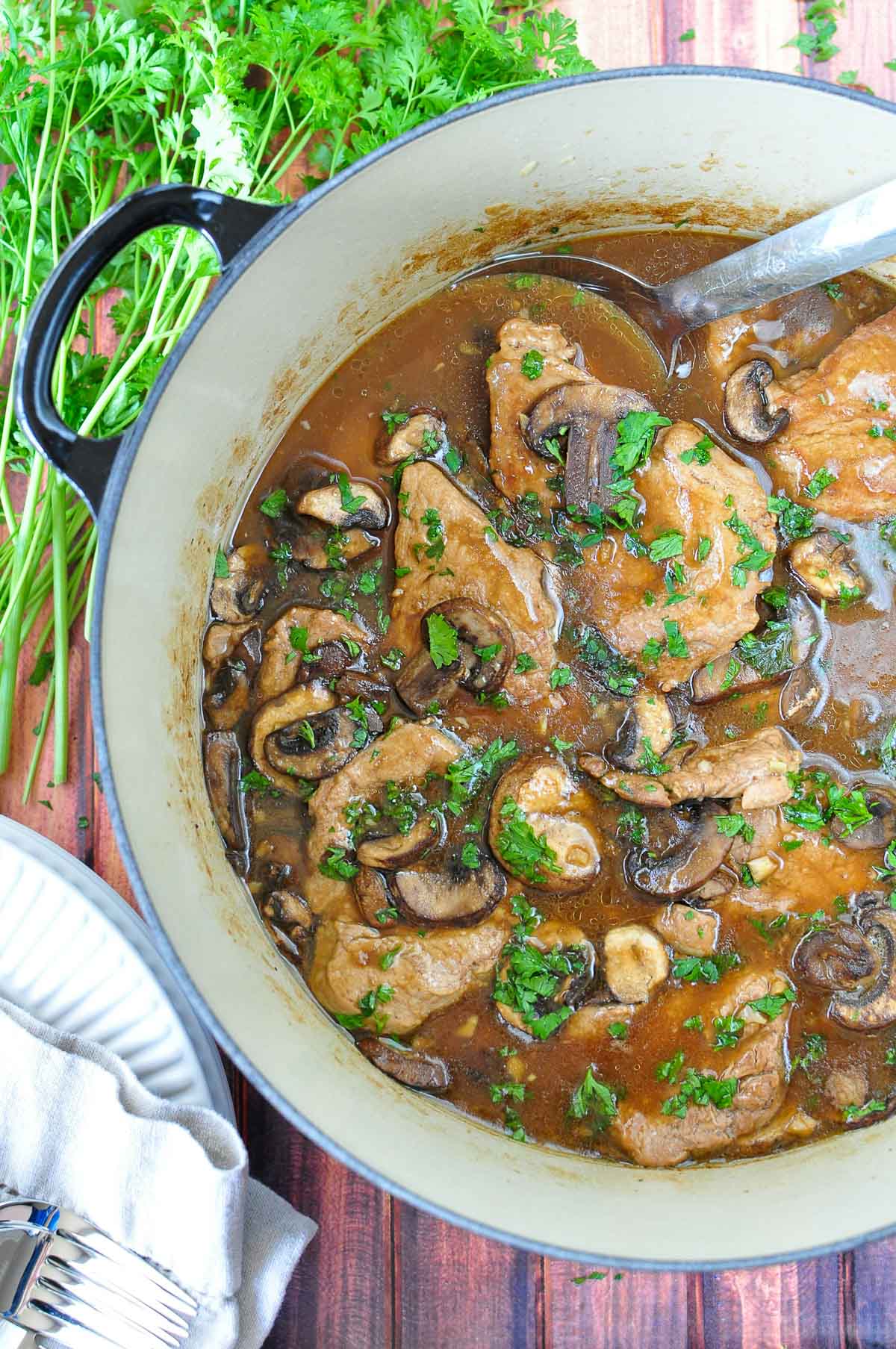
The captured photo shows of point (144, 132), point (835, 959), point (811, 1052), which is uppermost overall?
point (144, 132)

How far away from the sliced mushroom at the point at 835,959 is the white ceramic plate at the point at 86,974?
157 centimetres

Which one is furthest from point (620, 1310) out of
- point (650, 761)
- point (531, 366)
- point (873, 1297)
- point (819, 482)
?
point (531, 366)

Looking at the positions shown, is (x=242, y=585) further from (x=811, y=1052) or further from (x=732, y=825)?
(x=811, y=1052)

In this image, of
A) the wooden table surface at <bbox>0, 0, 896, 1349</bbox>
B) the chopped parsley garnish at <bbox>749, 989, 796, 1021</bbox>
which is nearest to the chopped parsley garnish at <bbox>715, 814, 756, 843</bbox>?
the chopped parsley garnish at <bbox>749, 989, 796, 1021</bbox>

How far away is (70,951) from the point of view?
8.87 ft

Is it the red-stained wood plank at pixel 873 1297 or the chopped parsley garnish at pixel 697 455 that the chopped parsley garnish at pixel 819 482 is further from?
the red-stained wood plank at pixel 873 1297

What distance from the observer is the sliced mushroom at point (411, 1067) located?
2525mm

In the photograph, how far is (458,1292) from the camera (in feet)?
9.25

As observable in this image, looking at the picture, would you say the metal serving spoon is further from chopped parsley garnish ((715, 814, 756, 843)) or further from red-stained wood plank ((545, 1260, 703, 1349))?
red-stained wood plank ((545, 1260, 703, 1349))

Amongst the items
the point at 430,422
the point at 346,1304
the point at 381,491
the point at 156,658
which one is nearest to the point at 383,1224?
the point at 346,1304

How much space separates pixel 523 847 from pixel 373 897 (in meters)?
0.40

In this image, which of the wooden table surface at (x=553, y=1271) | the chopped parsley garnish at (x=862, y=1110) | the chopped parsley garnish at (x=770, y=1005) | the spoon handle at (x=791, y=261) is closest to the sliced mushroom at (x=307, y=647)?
the wooden table surface at (x=553, y=1271)

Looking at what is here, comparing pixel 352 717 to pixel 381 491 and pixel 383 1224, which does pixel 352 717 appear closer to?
pixel 381 491

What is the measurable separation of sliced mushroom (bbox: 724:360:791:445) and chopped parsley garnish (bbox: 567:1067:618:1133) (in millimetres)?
1659
